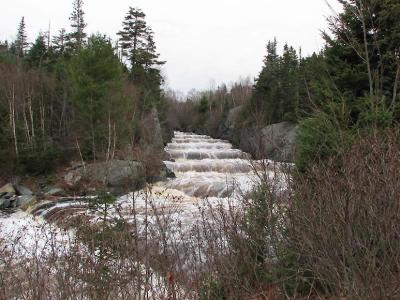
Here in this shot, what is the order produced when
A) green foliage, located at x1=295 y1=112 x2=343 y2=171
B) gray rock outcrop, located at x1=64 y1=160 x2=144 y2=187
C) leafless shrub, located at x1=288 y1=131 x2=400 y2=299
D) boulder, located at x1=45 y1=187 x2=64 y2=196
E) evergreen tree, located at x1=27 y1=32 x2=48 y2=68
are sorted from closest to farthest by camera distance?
leafless shrub, located at x1=288 y1=131 x2=400 y2=299, green foliage, located at x1=295 y1=112 x2=343 y2=171, boulder, located at x1=45 y1=187 x2=64 y2=196, gray rock outcrop, located at x1=64 y1=160 x2=144 y2=187, evergreen tree, located at x1=27 y1=32 x2=48 y2=68

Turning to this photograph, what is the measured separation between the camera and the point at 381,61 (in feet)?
46.2

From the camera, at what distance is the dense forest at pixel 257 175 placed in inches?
160

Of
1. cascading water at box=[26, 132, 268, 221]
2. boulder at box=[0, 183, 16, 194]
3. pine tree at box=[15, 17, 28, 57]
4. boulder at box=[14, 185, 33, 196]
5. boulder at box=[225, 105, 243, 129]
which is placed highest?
pine tree at box=[15, 17, 28, 57]

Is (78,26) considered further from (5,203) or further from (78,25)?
(5,203)

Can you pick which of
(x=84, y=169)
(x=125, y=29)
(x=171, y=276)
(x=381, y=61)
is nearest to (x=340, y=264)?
(x=171, y=276)

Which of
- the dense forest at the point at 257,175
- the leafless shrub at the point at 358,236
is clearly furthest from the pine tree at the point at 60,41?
the leafless shrub at the point at 358,236

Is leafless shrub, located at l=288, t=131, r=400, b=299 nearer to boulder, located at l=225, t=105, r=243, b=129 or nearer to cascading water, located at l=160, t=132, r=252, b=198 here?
cascading water, located at l=160, t=132, r=252, b=198

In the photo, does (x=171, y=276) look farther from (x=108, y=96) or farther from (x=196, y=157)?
(x=196, y=157)

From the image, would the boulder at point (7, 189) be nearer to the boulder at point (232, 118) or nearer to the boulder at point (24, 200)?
the boulder at point (24, 200)

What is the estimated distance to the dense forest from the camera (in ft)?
13.4

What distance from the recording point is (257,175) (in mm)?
5949

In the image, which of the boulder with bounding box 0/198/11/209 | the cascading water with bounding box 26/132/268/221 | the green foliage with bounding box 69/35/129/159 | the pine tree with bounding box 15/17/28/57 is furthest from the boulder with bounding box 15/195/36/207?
the pine tree with bounding box 15/17/28/57

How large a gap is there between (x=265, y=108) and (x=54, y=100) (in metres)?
17.5

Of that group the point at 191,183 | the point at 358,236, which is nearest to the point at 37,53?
the point at 191,183
